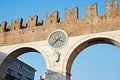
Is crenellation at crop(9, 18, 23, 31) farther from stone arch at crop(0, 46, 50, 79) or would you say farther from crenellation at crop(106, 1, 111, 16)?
crenellation at crop(106, 1, 111, 16)

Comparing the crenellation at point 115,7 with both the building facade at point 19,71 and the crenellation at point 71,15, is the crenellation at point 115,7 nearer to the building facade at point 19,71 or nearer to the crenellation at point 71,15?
the crenellation at point 71,15

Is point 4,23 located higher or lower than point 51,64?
higher

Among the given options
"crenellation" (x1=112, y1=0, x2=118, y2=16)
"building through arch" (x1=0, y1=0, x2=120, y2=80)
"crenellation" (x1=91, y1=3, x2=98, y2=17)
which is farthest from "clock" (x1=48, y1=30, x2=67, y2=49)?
"crenellation" (x1=112, y1=0, x2=118, y2=16)

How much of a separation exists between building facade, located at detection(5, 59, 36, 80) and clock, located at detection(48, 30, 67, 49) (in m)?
10.1

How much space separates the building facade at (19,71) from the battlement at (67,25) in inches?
333

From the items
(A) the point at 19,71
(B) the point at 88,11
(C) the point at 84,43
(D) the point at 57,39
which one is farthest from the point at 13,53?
(A) the point at 19,71

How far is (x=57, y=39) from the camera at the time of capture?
40.6ft

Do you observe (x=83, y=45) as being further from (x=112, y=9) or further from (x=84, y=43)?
(x=112, y=9)

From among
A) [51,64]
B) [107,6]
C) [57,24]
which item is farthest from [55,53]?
[107,6]

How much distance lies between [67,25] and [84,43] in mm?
1467

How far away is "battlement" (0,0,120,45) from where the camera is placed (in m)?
11.7

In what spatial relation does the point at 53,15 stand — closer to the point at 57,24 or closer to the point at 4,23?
the point at 57,24

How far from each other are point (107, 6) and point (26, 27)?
4952 mm

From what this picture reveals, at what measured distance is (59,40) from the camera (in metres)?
12.3
